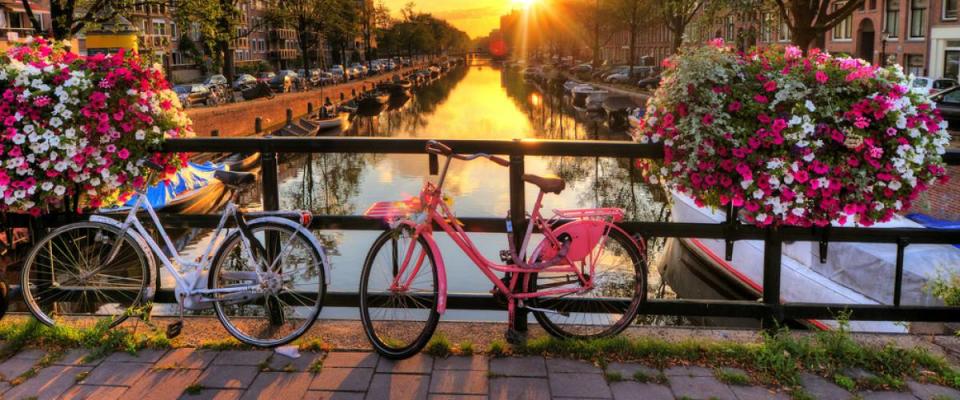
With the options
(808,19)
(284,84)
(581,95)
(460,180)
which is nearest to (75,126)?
Answer: (808,19)

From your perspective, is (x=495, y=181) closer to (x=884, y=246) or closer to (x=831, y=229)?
(x=884, y=246)

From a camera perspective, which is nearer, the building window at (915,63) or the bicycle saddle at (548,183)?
the bicycle saddle at (548,183)

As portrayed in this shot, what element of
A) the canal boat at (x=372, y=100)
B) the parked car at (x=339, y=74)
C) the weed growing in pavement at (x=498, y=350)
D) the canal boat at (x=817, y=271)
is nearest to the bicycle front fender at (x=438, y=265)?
the weed growing in pavement at (x=498, y=350)

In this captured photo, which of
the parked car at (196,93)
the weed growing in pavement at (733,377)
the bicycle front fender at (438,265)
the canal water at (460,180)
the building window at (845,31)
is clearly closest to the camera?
the weed growing in pavement at (733,377)

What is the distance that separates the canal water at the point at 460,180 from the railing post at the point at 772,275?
120cm

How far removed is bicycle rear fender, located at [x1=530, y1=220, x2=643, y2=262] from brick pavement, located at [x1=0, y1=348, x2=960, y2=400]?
0.50 metres

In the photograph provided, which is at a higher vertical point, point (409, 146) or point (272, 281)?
point (409, 146)

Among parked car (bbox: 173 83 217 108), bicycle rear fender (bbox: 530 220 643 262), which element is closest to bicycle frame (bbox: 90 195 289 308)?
bicycle rear fender (bbox: 530 220 643 262)

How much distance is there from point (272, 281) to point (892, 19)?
44.9 metres

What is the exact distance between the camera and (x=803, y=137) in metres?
3.76

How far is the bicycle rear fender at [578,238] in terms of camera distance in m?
3.81

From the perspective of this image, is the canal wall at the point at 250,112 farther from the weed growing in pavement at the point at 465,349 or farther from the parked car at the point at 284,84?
the weed growing in pavement at the point at 465,349

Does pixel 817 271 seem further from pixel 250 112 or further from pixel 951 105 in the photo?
pixel 250 112

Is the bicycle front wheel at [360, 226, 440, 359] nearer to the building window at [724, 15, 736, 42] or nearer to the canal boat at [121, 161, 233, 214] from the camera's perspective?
the canal boat at [121, 161, 233, 214]
